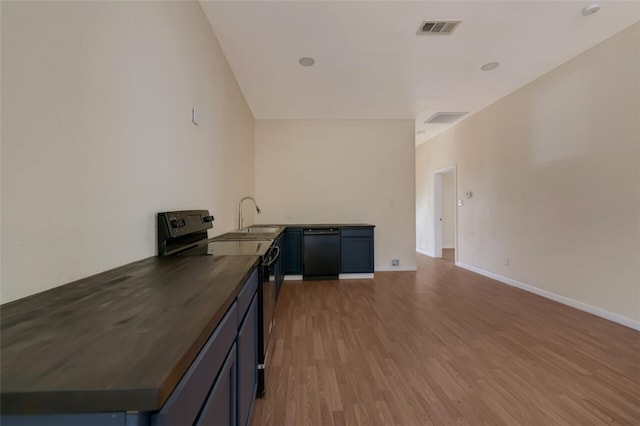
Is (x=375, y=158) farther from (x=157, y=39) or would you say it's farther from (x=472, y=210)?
(x=157, y=39)

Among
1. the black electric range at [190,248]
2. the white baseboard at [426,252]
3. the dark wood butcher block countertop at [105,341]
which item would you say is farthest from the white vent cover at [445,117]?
the dark wood butcher block countertop at [105,341]

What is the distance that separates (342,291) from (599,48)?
400 centimetres

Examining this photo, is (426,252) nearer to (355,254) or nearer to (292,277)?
(355,254)

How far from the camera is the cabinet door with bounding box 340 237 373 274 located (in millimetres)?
4590

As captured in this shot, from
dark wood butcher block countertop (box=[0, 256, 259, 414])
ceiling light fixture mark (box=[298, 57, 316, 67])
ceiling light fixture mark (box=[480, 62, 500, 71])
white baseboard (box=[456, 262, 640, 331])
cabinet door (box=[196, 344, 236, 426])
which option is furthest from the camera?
ceiling light fixture mark (box=[480, 62, 500, 71])

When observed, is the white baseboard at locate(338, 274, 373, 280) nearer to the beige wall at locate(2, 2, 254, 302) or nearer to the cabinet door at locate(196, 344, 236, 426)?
the beige wall at locate(2, 2, 254, 302)

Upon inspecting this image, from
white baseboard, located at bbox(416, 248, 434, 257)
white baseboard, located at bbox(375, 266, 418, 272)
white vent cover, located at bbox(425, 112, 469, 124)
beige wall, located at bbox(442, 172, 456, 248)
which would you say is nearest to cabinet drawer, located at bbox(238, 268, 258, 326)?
white baseboard, located at bbox(375, 266, 418, 272)

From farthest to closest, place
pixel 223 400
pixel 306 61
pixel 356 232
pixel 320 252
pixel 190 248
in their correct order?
pixel 356 232 → pixel 320 252 → pixel 306 61 → pixel 190 248 → pixel 223 400

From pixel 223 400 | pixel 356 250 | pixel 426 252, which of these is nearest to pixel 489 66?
pixel 356 250

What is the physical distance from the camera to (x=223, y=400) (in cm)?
88

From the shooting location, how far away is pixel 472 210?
5.12 m

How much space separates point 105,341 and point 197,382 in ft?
0.71

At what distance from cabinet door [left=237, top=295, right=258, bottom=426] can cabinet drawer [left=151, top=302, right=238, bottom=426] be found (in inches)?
9.5

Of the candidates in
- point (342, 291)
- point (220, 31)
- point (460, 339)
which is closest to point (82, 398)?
point (460, 339)
